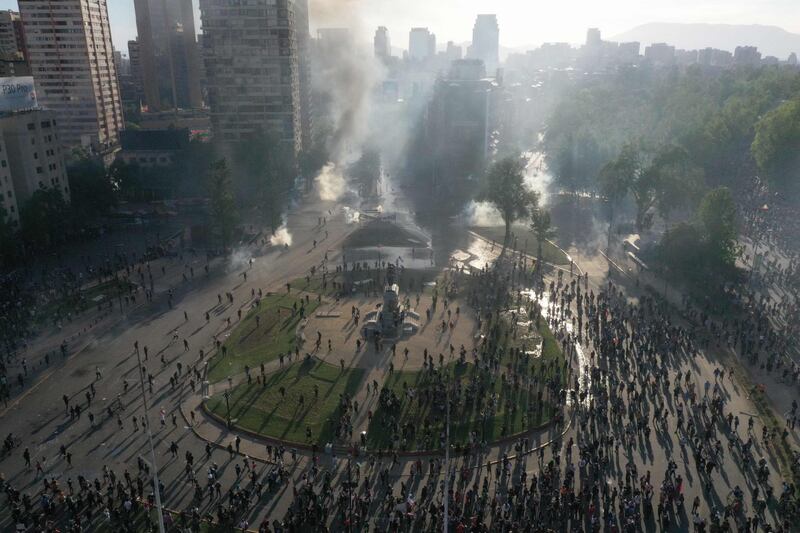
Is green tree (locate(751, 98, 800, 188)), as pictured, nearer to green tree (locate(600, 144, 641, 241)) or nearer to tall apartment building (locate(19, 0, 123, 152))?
green tree (locate(600, 144, 641, 241))

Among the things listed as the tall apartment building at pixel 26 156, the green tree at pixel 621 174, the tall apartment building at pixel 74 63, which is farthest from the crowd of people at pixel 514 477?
the tall apartment building at pixel 74 63

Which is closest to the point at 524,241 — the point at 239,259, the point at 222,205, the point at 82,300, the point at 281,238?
the point at 281,238

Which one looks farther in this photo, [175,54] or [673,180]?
[175,54]

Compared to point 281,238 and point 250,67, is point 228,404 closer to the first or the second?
point 281,238

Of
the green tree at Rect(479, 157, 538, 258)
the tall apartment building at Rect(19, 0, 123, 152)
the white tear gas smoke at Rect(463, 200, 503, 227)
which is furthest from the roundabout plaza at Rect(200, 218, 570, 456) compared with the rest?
the tall apartment building at Rect(19, 0, 123, 152)

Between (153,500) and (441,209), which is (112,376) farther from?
(441,209)

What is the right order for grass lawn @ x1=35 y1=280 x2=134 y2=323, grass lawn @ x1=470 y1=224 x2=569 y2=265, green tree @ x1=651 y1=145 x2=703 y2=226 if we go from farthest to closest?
green tree @ x1=651 y1=145 x2=703 y2=226, grass lawn @ x1=470 y1=224 x2=569 y2=265, grass lawn @ x1=35 y1=280 x2=134 y2=323

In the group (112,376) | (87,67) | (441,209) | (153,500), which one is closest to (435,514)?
(153,500)
